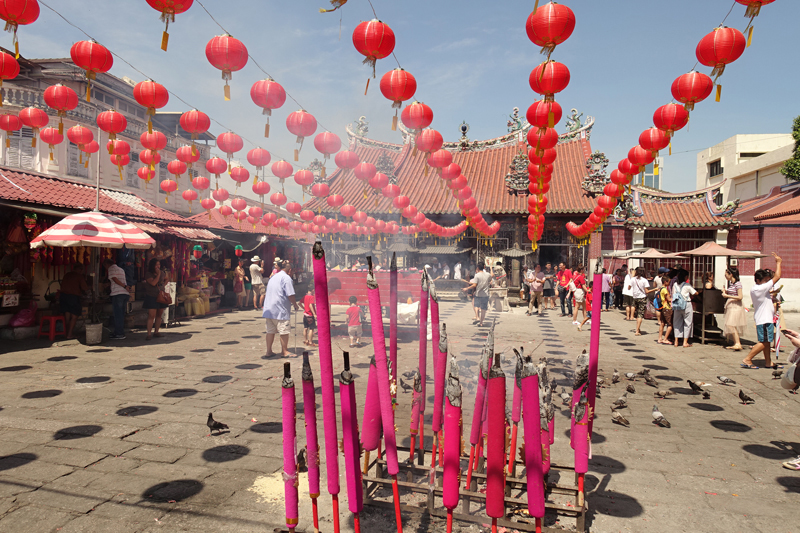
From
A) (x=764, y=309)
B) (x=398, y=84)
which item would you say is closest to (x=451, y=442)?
(x=398, y=84)

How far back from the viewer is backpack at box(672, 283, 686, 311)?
935cm

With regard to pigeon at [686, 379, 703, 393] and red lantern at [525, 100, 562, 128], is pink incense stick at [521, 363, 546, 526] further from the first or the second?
pigeon at [686, 379, 703, 393]

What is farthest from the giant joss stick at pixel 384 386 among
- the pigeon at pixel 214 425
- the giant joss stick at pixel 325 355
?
the pigeon at pixel 214 425

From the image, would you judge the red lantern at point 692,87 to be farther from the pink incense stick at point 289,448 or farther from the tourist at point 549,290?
the tourist at point 549,290

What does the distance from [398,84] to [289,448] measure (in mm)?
5074

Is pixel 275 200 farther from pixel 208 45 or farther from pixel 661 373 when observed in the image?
pixel 661 373

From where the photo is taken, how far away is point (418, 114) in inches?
266

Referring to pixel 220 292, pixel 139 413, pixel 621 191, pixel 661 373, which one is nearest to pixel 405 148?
pixel 220 292

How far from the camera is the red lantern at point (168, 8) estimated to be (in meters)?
4.03

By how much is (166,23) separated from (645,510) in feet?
19.1

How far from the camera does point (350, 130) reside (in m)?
23.0

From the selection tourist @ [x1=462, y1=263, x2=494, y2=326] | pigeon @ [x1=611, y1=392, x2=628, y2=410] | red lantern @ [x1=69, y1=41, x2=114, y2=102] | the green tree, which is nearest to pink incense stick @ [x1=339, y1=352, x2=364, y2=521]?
pigeon @ [x1=611, y1=392, x2=628, y2=410]

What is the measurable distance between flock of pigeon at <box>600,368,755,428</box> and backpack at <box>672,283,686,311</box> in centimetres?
297

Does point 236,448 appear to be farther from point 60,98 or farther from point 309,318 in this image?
point 60,98
